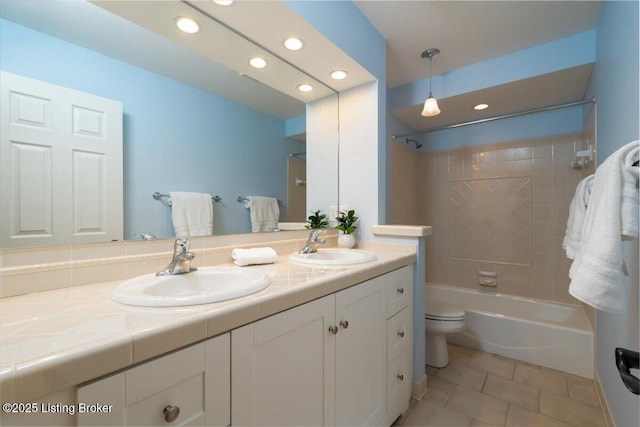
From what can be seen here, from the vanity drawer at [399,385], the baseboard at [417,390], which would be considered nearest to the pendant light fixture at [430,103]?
the vanity drawer at [399,385]

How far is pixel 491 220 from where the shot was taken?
2.74 meters

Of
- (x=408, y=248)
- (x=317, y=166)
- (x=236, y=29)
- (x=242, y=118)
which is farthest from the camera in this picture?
(x=317, y=166)

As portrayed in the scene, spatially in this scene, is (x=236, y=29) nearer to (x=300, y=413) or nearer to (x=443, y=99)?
(x=300, y=413)

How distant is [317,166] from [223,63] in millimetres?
821

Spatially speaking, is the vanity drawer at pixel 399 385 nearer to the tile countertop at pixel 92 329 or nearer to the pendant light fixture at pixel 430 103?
the tile countertop at pixel 92 329

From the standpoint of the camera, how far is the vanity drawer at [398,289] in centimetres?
133

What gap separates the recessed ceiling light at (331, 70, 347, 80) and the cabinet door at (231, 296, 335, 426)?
1.42 m

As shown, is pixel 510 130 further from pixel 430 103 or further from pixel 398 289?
pixel 398 289

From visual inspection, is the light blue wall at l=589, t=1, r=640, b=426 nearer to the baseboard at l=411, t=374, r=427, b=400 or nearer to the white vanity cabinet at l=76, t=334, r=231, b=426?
the baseboard at l=411, t=374, r=427, b=400

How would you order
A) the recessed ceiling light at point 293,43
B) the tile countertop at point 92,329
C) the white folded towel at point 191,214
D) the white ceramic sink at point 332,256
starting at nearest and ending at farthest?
1. the tile countertop at point 92,329
2. the white folded towel at point 191,214
3. the white ceramic sink at point 332,256
4. the recessed ceiling light at point 293,43

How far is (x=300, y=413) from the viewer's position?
0.87 meters

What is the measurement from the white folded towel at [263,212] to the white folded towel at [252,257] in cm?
21

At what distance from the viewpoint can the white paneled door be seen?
0.80 m

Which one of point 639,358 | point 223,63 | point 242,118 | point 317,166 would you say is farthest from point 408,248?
point 223,63
